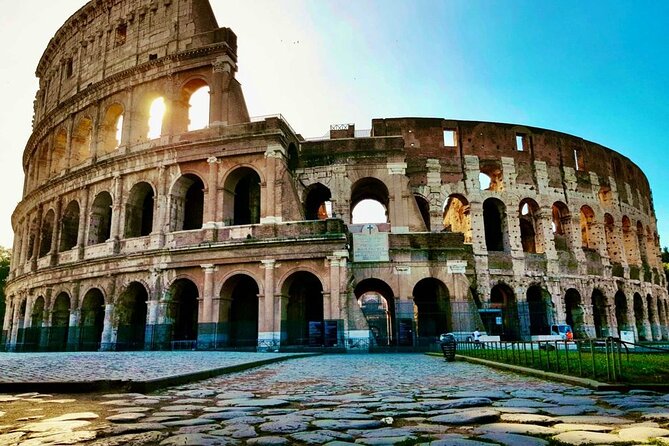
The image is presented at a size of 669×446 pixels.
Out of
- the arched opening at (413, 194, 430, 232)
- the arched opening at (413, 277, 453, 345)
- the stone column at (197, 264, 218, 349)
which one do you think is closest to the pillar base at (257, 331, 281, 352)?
Result: the stone column at (197, 264, 218, 349)

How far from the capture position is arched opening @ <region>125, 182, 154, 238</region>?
A: 21.5 m

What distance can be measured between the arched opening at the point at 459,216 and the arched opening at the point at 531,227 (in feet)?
9.94

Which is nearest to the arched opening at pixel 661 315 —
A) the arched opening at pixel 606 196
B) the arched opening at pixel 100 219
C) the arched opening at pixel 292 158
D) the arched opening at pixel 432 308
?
the arched opening at pixel 606 196

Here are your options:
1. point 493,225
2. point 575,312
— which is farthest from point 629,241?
point 493,225

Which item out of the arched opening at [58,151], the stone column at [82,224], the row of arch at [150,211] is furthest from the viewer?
the arched opening at [58,151]

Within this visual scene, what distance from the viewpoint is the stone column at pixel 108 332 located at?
1997 centimetres

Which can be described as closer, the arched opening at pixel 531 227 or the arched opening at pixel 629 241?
the arched opening at pixel 531 227

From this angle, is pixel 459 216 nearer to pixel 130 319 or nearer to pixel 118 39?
pixel 130 319

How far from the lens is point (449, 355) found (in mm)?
11023

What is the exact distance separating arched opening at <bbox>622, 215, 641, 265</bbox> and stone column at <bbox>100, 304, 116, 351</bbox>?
28092mm

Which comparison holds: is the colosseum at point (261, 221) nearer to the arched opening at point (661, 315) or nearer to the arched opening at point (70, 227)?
the arched opening at point (70, 227)

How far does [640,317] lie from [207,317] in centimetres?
2449

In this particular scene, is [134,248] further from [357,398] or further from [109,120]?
[357,398]

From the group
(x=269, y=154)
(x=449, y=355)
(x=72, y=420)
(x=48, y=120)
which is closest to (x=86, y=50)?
(x=48, y=120)
